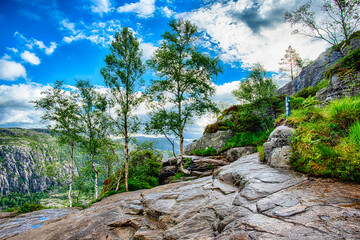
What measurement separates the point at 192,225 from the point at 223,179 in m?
2.83

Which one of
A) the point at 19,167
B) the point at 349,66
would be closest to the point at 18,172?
the point at 19,167

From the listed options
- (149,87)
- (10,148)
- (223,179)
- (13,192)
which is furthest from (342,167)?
(10,148)

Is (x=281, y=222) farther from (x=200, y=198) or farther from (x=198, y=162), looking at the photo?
(x=198, y=162)

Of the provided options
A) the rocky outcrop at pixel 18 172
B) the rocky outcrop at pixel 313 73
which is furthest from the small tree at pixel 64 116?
the rocky outcrop at pixel 18 172

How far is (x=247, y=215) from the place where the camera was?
2949 mm

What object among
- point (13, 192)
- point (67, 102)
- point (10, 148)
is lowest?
point (13, 192)

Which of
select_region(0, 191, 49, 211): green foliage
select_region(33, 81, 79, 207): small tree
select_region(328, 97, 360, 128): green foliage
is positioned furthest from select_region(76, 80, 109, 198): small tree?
select_region(0, 191, 49, 211): green foliage

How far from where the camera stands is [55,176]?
17797 mm

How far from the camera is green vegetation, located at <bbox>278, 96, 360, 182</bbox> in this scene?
341 cm

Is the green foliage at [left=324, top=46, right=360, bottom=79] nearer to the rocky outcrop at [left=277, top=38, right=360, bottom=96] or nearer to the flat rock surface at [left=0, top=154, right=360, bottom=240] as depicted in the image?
the flat rock surface at [left=0, top=154, right=360, bottom=240]

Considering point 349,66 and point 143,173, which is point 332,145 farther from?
point 143,173

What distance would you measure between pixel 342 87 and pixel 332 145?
5.68m

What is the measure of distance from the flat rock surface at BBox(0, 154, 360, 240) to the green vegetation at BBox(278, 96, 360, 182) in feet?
1.05

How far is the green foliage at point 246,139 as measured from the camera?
15.1 m
